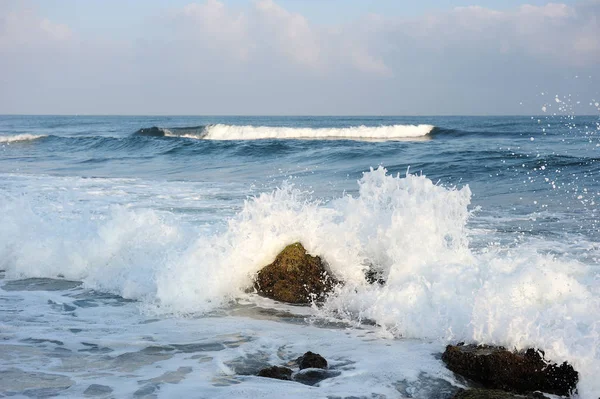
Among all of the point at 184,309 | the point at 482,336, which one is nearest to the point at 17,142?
the point at 184,309

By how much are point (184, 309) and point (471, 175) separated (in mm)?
12127

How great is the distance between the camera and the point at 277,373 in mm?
4102

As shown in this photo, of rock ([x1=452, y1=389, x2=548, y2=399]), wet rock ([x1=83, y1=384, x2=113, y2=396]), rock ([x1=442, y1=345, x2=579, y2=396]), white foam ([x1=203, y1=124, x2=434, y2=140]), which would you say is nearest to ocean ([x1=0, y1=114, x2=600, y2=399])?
wet rock ([x1=83, y1=384, x2=113, y2=396])

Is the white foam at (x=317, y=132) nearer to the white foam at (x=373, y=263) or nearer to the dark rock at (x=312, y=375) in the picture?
the white foam at (x=373, y=263)

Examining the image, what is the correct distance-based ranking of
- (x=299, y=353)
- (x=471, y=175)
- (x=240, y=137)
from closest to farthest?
1. (x=299, y=353)
2. (x=471, y=175)
3. (x=240, y=137)

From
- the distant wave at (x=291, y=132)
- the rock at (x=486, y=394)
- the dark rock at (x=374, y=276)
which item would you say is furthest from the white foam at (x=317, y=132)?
the rock at (x=486, y=394)

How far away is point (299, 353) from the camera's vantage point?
4637 mm

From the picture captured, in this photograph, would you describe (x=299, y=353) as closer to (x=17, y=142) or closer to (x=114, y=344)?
(x=114, y=344)

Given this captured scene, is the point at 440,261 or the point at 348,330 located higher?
the point at 440,261

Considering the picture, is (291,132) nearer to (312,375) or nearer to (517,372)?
(312,375)

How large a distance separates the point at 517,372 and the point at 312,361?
54.4 inches

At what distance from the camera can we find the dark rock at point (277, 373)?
13.4ft

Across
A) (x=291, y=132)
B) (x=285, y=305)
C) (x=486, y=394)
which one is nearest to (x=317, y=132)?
(x=291, y=132)

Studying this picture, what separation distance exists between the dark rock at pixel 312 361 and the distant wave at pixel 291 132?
119 feet
